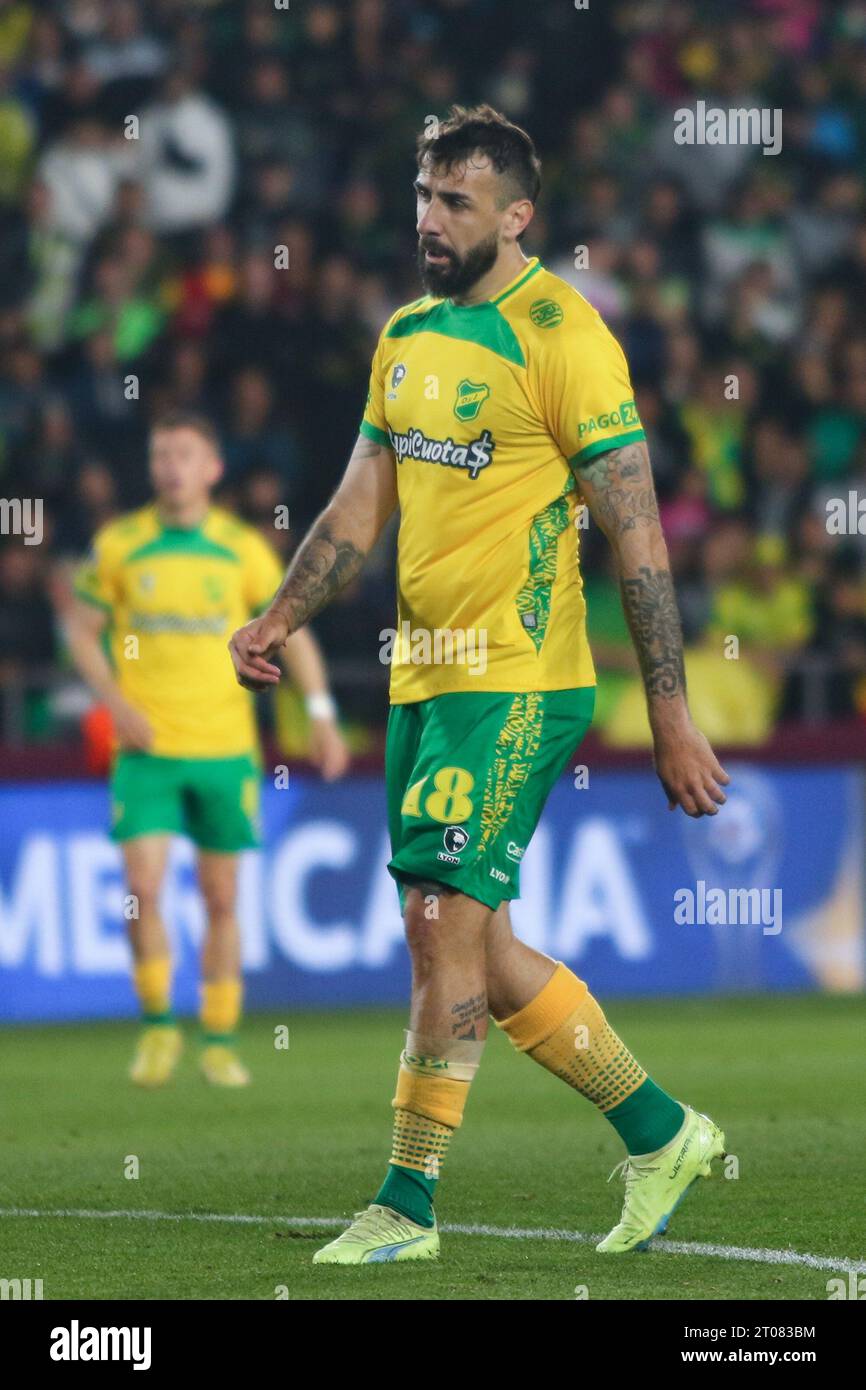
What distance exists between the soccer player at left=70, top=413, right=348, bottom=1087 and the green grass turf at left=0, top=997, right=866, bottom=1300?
45cm

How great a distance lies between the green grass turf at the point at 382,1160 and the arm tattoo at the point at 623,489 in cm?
160

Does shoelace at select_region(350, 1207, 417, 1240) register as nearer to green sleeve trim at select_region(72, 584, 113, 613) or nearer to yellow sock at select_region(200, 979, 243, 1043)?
yellow sock at select_region(200, 979, 243, 1043)

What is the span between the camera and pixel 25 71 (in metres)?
15.9

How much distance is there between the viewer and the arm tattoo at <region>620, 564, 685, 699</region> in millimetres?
5344

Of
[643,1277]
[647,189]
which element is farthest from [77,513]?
[643,1277]

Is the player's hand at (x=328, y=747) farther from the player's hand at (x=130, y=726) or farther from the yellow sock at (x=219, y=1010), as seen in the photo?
the yellow sock at (x=219, y=1010)

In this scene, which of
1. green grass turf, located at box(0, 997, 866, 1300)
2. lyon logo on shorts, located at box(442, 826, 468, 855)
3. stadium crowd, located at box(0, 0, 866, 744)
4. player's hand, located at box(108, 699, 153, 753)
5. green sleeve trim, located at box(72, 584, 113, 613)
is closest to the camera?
green grass turf, located at box(0, 997, 866, 1300)

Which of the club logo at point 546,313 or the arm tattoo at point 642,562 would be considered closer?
the arm tattoo at point 642,562

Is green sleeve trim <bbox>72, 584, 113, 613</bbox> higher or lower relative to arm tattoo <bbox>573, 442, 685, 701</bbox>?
higher

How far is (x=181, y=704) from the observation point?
9617 mm

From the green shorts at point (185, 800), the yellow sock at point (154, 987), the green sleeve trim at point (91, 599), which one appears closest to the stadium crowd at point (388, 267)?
the green sleeve trim at point (91, 599)

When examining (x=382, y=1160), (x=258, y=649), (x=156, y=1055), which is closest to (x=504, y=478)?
(x=258, y=649)

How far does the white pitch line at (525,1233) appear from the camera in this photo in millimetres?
5220

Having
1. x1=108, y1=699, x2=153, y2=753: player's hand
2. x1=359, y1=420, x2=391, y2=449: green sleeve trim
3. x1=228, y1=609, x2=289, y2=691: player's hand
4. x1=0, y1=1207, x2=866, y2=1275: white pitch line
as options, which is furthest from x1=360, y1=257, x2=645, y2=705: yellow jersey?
x1=108, y1=699, x2=153, y2=753: player's hand
